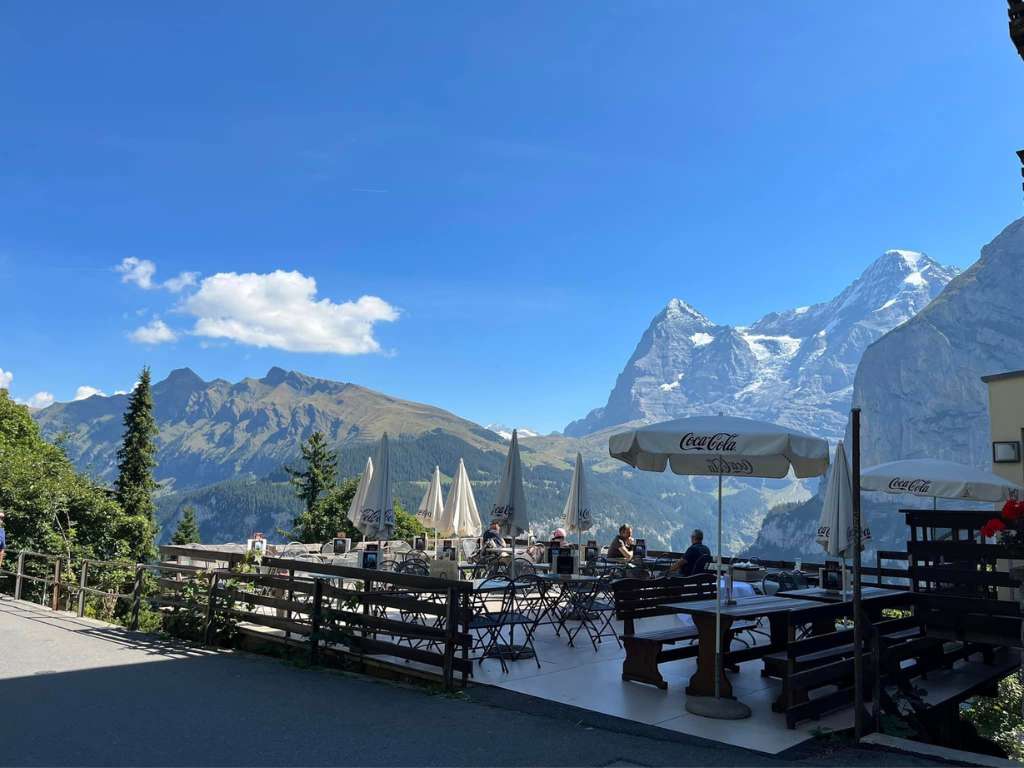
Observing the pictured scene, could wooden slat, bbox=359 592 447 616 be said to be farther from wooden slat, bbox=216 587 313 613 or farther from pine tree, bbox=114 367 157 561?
pine tree, bbox=114 367 157 561

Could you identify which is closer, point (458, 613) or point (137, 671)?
point (458, 613)

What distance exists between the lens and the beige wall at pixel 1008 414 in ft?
48.1

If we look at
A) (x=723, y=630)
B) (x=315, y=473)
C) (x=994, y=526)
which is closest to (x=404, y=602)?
(x=723, y=630)

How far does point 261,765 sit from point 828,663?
4.60m

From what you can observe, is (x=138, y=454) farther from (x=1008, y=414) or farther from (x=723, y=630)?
(x=723, y=630)

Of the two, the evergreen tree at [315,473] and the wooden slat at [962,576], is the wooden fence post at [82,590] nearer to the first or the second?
the wooden slat at [962,576]

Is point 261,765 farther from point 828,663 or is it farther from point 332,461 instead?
point 332,461

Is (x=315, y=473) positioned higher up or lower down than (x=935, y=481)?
higher up

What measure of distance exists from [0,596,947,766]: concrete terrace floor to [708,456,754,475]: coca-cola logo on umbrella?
2.31m

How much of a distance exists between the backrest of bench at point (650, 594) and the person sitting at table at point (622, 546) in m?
5.69

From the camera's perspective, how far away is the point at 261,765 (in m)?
5.28

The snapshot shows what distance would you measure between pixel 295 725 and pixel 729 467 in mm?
4333

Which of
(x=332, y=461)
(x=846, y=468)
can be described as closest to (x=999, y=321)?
(x=332, y=461)

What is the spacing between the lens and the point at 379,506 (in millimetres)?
13297
